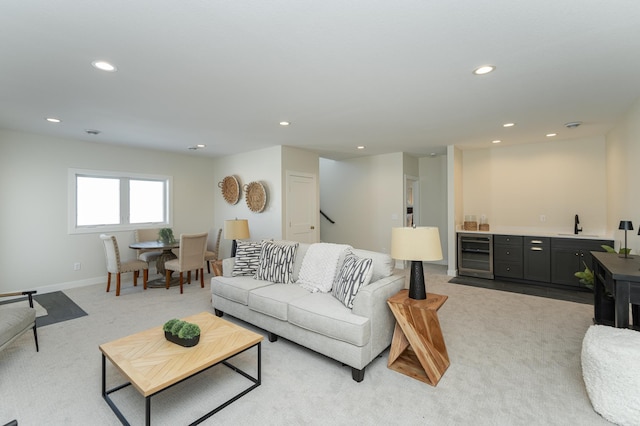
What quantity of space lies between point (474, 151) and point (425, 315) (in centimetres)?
467

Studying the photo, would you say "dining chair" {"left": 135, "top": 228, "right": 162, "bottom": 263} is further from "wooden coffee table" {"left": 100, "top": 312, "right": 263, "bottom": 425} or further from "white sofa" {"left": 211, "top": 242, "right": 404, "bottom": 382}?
"wooden coffee table" {"left": 100, "top": 312, "right": 263, "bottom": 425}

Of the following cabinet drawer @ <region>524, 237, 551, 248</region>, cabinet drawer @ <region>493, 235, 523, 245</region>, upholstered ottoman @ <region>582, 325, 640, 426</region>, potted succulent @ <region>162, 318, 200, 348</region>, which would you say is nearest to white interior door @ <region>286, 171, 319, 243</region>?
cabinet drawer @ <region>493, 235, 523, 245</region>

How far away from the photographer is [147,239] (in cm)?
545

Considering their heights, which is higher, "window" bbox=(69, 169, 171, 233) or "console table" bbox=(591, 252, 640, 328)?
"window" bbox=(69, 169, 171, 233)

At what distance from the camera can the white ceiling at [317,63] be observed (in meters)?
1.69

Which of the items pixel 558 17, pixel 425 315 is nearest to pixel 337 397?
pixel 425 315

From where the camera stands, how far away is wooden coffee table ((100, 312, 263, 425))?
167 cm

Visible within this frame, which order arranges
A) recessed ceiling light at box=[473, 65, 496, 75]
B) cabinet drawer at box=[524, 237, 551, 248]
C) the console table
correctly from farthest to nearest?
cabinet drawer at box=[524, 237, 551, 248] → recessed ceiling light at box=[473, 65, 496, 75] → the console table

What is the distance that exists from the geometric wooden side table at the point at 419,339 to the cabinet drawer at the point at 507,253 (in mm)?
3377

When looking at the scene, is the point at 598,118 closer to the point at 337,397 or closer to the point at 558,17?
the point at 558,17

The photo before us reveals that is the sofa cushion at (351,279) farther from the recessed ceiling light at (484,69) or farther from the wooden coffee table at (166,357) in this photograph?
the recessed ceiling light at (484,69)

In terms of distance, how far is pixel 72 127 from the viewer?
162 inches

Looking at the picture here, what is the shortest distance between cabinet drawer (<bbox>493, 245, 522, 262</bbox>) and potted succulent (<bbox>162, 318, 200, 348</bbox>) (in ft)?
16.5

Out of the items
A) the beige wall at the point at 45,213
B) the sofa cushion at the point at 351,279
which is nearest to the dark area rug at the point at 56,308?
the beige wall at the point at 45,213
